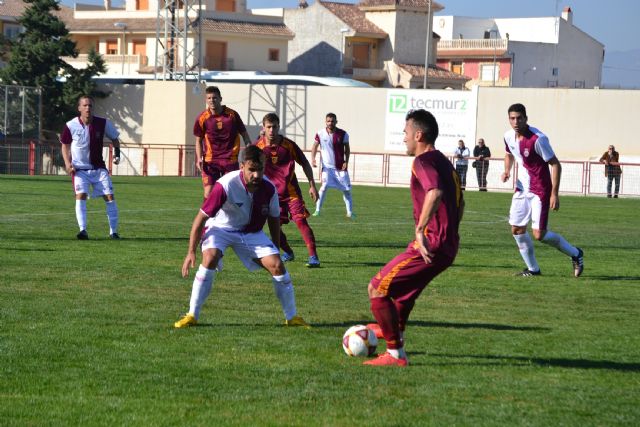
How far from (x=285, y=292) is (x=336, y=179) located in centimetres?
1473

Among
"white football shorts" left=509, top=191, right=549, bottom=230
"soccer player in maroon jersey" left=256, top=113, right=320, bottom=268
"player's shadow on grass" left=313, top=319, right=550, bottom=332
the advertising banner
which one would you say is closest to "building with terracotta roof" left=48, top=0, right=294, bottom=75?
the advertising banner

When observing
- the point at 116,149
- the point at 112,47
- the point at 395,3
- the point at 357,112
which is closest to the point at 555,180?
the point at 116,149

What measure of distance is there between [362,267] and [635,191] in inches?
950

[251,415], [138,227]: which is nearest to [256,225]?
[251,415]

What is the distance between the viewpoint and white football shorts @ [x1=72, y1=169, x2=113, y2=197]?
16.6m

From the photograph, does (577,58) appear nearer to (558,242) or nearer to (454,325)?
(558,242)

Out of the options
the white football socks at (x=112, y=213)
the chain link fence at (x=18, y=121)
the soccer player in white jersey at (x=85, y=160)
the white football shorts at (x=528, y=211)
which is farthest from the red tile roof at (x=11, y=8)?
the white football shorts at (x=528, y=211)

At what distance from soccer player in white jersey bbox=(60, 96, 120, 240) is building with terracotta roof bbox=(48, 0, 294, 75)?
57.1 metres

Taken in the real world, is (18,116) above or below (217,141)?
below

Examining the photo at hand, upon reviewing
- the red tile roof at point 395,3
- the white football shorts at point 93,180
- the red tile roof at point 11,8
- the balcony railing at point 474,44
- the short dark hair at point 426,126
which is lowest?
the white football shorts at point 93,180

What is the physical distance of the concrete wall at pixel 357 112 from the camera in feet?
140

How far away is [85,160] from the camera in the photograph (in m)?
16.6

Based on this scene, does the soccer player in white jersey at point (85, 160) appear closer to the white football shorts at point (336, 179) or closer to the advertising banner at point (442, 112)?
the white football shorts at point (336, 179)

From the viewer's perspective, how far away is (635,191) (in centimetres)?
3619
